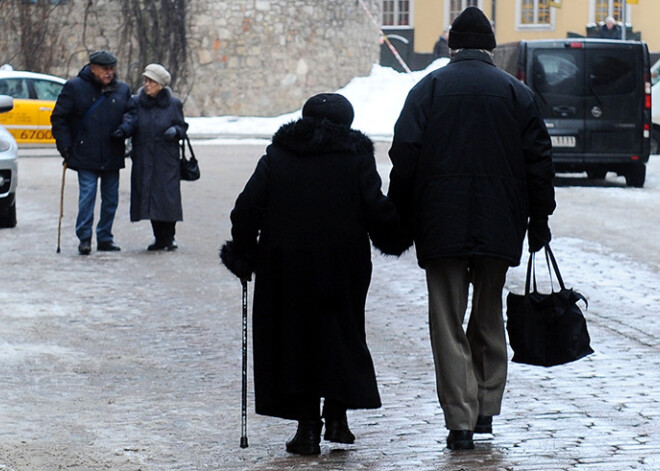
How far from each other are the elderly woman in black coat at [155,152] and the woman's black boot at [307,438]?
7027 millimetres

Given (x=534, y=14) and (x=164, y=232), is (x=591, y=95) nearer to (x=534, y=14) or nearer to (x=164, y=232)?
(x=164, y=232)

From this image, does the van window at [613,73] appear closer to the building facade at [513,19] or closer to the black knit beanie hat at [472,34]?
the black knit beanie hat at [472,34]

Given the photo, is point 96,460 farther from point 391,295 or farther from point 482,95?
point 391,295

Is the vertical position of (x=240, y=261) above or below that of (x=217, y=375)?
above

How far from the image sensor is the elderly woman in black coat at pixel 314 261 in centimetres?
586

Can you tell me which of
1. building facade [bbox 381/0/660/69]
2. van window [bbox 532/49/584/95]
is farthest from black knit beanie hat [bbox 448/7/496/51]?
building facade [bbox 381/0/660/69]

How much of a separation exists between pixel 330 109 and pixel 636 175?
1443 cm

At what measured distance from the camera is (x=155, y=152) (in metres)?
12.9

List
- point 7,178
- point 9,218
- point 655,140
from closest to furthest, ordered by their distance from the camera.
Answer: point 7,178 < point 9,218 < point 655,140

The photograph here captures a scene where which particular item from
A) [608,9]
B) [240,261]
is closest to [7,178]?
[240,261]

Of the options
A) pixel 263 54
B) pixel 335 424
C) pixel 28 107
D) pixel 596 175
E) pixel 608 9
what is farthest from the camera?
pixel 608 9

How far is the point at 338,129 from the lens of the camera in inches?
234

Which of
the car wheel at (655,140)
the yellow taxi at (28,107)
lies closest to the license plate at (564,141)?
the car wheel at (655,140)

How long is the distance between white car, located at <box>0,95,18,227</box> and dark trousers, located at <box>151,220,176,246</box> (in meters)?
2.21
